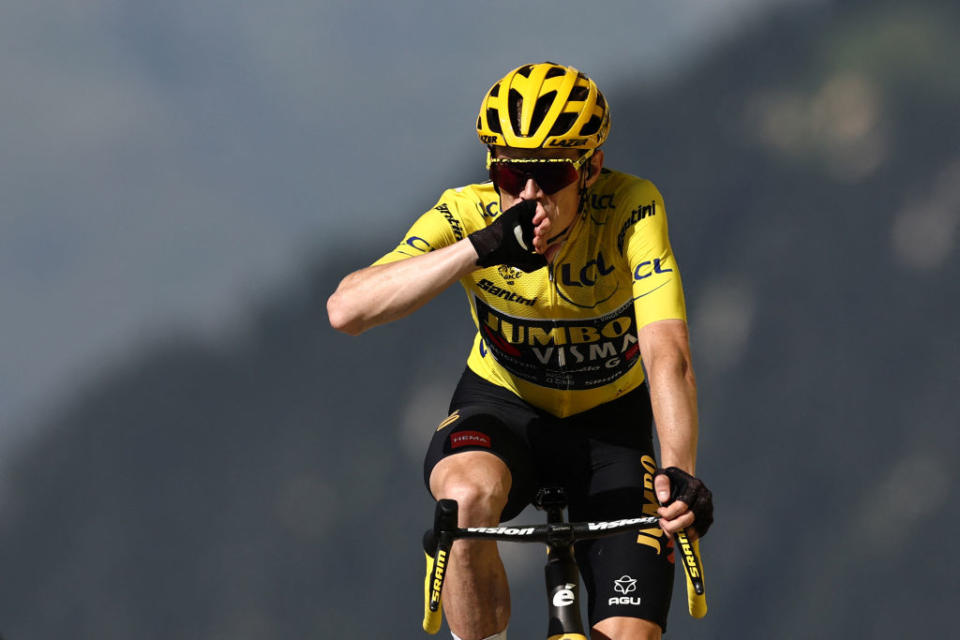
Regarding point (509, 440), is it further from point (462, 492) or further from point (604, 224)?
point (604, 224)

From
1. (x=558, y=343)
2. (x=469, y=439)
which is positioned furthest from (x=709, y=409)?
(x=469, y=439)

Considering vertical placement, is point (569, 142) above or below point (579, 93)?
below

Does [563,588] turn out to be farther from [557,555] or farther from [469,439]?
[469,439]

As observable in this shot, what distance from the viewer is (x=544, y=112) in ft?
12.2

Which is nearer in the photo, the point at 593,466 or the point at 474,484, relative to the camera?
the point at 474,484

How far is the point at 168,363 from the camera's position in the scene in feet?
22.1

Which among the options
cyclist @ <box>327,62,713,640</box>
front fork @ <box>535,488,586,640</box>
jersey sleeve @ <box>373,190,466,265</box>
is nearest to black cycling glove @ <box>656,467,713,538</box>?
cyclist @ <box>327,62,713,640</box>

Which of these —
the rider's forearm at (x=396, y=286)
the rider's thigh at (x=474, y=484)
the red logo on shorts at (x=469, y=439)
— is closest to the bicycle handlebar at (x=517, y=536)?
the rider's thigh at (x=474, y=484)

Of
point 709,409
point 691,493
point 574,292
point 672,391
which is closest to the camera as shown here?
point 691,493

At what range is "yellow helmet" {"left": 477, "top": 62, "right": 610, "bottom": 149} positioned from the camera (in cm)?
368

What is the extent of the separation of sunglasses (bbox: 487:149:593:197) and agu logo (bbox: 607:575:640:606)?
106 cm

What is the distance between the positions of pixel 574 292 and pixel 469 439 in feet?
1.79

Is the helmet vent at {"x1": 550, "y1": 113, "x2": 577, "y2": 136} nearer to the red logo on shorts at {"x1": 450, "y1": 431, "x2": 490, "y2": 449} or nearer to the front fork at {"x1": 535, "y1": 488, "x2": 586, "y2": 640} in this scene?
the red logo on shorts at {"x1": 450, "y1": 431, "x2": 490, "y2": 449}

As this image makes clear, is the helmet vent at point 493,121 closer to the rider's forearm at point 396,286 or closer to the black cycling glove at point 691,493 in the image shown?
the rider's forearm at point 396,286
